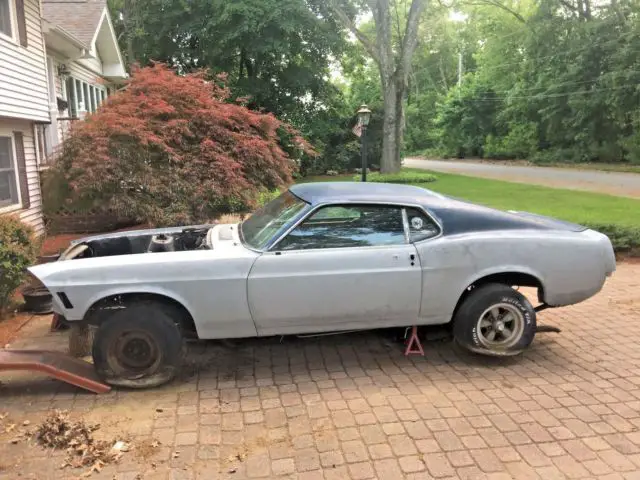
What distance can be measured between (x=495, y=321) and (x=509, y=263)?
0.48 metres

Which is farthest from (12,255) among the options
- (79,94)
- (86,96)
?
(86,96)

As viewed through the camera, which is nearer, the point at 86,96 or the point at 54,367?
the point at 54,367

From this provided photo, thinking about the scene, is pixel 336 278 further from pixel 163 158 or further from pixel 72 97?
pixel 72 97

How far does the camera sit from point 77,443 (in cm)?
331

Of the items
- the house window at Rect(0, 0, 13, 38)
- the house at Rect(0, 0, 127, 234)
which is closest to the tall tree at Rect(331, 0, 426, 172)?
the house at Rect(0, 0, 127, 234)

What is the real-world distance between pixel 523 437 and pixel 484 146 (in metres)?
47.6

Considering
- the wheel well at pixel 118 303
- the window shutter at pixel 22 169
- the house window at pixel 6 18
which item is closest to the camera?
the wheel well at pixel 118 303

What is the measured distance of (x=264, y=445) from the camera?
3.35 metres

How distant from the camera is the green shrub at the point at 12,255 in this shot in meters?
5.67

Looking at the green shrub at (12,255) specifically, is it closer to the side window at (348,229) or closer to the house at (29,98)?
the side window at (348,229)

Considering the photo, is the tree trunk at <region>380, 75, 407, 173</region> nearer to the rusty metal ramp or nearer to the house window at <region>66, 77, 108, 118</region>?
the house window at <region>66, 77, 108, 118</region>

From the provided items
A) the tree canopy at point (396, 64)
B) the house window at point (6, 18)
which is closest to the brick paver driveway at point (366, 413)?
the house window at point (6, 18)

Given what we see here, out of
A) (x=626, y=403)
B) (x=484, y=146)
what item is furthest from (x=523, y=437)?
(x=484, y=146)

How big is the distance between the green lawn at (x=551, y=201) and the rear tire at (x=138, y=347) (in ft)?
25.2
